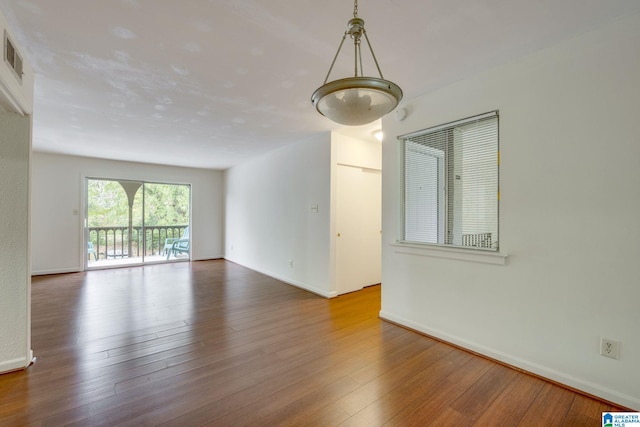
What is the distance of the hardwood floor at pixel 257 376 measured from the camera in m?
1.72

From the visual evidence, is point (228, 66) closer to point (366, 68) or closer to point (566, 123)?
point (366, 68)

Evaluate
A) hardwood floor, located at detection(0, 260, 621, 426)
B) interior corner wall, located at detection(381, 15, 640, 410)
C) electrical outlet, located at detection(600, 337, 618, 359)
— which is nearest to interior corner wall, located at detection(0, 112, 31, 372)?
hardwood floor, located at detection(0, 260, 621, 426)

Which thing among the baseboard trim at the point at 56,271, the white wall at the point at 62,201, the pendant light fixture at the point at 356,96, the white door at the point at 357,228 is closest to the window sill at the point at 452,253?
the white door at the point at 357,228

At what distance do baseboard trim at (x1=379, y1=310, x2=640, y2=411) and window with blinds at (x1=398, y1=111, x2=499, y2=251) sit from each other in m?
0.86

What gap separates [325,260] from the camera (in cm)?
→ 412

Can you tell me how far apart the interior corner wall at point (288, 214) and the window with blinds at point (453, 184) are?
1364mm

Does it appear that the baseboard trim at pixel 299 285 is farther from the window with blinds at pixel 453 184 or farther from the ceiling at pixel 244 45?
the ceiling at pixel 244 45

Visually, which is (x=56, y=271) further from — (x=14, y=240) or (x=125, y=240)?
(x=14, y=240)

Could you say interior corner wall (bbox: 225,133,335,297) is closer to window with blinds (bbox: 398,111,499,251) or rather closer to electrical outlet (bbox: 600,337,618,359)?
window with blinds (bbox: 398,111,499,251)

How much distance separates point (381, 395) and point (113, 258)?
7.30 m

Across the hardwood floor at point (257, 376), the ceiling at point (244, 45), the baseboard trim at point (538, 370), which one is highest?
the ceiling at point (244, 45)

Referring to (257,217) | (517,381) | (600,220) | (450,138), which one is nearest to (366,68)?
(450,138)

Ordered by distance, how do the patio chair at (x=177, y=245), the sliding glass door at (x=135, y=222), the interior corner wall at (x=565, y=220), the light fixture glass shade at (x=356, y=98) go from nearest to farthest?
the light fixture glass shade at (x=356, y=98) < the interior corner wall at (x=565, y=220) < the sliding glass door at (x=135, y=222) < the patio chair at (x=177, y=245)

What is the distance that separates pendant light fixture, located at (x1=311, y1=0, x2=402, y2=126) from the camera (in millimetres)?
1222
